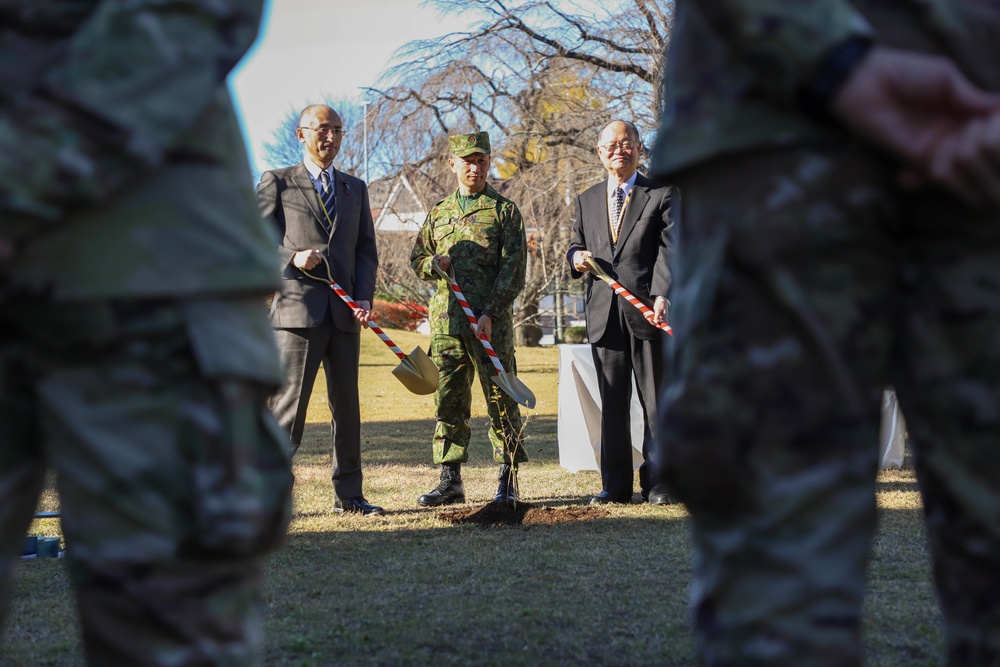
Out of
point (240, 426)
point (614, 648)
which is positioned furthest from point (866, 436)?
point (614, 648)

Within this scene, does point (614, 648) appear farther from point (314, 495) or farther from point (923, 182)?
point (314, 495)

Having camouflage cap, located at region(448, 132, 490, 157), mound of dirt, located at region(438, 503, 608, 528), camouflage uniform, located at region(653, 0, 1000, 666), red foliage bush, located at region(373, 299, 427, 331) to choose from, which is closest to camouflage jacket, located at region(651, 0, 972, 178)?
camouflage uniform, located at region(653, 0, 1000, 666)

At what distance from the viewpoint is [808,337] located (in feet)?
4.44

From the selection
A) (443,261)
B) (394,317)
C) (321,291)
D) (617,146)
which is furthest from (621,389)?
(394,317)

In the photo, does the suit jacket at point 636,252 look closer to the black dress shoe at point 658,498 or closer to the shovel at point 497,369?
the shovel at point 497,369

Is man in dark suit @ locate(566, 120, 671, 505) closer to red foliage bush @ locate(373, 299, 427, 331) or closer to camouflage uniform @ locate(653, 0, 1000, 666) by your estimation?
camouflage uniform @ locate(653, 0, 1000, 666)

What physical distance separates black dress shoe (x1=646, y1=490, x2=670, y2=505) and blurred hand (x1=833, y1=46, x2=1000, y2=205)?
14.9 feet

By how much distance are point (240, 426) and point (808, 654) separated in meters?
0.80

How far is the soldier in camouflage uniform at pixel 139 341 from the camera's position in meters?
1.30

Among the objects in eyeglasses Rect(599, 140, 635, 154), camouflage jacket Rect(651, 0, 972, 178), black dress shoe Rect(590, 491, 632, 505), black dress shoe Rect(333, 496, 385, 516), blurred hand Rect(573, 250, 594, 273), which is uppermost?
eyeglasses Rect(599, 140, 635, 154)

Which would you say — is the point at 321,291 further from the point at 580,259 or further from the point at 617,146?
the point at 617,146

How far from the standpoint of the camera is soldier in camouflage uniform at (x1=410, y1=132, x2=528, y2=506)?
19.3 feet

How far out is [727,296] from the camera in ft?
4.54

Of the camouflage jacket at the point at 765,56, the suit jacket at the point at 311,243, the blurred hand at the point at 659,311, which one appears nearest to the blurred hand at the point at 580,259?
the blurred hand at the point at 659,311
